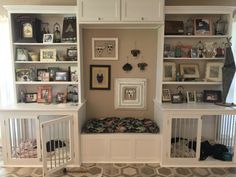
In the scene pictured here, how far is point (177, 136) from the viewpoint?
10.9ft

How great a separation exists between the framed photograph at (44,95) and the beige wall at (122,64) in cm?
59

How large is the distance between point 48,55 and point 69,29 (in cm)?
51

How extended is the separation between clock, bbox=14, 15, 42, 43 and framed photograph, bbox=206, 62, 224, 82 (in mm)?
2677

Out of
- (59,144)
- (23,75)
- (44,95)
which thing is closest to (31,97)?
(44,95)

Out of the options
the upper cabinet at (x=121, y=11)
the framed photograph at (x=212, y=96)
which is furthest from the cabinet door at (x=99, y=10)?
the framed photograph at (x=212, y=96)

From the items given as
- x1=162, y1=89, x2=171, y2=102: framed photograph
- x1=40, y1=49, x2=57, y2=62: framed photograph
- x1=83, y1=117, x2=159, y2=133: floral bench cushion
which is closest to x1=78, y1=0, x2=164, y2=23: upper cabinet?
x1=40, y1=49, x2=57, y2=62: framed photograph

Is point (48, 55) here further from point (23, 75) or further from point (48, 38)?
point (23, 75)

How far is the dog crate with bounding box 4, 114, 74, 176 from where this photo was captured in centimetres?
286

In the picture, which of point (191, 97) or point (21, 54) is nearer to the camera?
point (21, 54)

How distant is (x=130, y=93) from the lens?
3.51 meters

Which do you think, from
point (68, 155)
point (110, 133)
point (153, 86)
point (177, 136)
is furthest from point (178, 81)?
point (68, 155)

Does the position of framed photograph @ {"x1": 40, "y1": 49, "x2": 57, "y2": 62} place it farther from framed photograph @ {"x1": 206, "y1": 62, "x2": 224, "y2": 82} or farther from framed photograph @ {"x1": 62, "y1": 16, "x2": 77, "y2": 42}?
framed photograph @ {"x1": 206, "y1": 62, "x2": 224, "y2": 82}

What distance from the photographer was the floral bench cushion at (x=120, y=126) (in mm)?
3094

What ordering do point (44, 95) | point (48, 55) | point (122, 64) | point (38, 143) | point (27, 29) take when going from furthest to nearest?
point (122, 64) → point (44, 95) → point (48, 55) → point (27, 29) → point (38, 143)
